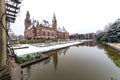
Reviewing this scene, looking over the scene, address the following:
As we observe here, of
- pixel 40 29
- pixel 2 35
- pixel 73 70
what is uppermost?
pixel 40 29

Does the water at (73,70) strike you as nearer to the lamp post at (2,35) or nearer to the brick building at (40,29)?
the lamp post at (2,35)

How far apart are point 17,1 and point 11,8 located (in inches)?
15.3

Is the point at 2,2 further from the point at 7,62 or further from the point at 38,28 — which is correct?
the point at 38,28

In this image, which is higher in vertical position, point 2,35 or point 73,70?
point 2,35

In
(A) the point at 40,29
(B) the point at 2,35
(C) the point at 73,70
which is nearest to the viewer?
(B) the point at 2,35

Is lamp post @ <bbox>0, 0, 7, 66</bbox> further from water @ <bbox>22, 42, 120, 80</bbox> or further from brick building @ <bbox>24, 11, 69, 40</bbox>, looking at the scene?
Answer: brick building @ <bbox>24, 11, 69, 40</bbox>

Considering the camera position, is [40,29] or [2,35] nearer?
[2,35]

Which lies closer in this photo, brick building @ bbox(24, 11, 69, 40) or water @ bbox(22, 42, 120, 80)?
water @ bbox(22, 42, 120, 80)

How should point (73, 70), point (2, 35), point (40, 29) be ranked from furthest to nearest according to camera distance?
point (40, 29), point (73, 70), point (2, 35)

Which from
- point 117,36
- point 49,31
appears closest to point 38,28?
point 49,31

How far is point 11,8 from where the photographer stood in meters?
5.05

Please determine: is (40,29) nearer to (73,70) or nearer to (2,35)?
(73,70)

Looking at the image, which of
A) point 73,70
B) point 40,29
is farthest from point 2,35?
point 40,29

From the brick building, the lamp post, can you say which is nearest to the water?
the lamp post
